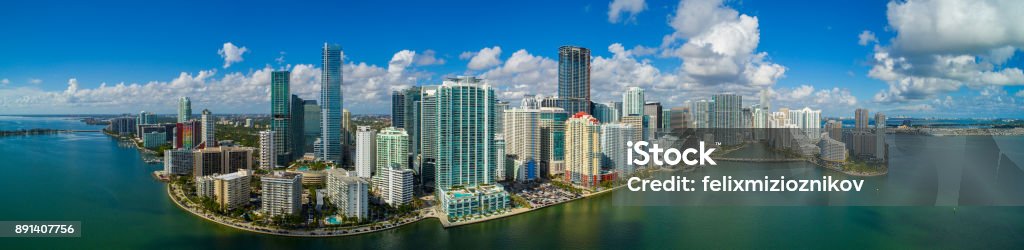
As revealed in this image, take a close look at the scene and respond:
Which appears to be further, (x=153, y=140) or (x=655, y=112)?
(x=655, y=112)

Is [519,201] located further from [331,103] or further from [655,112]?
[655,112]

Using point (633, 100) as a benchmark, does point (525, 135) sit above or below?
below

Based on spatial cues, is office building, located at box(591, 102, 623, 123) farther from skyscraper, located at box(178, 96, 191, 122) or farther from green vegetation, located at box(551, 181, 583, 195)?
skyscraper, located at box(178, 96, 191, 122)

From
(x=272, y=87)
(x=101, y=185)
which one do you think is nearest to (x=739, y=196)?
(x=101, y=185)

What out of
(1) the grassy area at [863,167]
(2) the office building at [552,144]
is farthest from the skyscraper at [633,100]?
(1) the grassy area at [863,167]

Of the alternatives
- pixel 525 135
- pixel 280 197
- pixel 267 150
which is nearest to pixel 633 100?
pixel 525 135

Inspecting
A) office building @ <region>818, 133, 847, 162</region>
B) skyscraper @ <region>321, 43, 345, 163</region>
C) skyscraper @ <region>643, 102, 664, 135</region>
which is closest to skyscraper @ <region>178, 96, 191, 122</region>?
skyscraper @ <region>321, 43, 345, 163</region>

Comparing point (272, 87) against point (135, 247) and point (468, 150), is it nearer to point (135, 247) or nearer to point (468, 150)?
point (468, 150)
